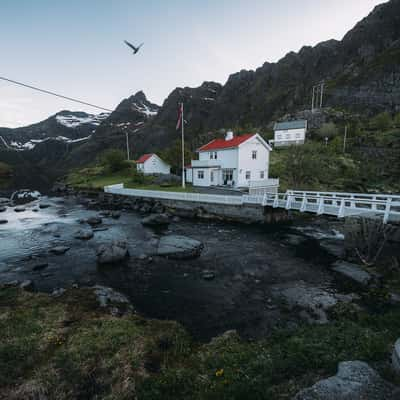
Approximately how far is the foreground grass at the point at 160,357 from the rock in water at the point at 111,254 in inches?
200

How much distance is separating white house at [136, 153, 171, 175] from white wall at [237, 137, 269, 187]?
23.4 m

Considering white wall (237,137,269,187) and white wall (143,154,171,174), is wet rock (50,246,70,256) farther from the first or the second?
white wall (143,154,171,174)

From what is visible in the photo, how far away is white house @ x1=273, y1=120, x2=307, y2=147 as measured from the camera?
52469 millimetres

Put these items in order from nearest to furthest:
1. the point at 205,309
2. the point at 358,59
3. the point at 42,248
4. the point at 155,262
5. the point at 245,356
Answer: the point at 245,356, the point at 205,309, the point at 155,262, the point at 42,248, the point at 358,59

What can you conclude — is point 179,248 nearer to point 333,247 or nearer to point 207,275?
point 207,275

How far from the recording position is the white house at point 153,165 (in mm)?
47188

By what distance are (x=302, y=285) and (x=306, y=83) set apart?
129806 mm

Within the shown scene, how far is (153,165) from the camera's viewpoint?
1882 inches

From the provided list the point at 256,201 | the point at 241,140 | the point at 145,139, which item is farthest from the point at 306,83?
the point at 256,201

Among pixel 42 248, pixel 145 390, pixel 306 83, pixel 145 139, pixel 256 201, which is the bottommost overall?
pixel 42 248

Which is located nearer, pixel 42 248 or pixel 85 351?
pixel 85 351

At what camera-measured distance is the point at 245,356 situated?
208 inches

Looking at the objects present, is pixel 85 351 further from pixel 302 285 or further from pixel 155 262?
pixel 302 285

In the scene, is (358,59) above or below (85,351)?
above
